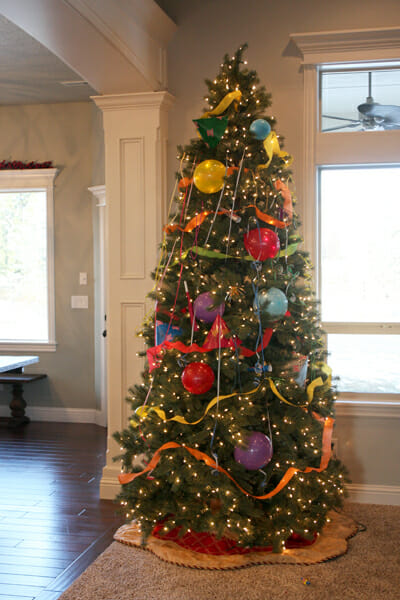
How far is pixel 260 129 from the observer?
3.02 m

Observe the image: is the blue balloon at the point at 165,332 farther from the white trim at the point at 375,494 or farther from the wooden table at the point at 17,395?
the wooden table at the point at 17,395

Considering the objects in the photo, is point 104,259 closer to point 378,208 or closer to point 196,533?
point 378,208

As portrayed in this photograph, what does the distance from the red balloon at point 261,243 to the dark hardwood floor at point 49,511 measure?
169 centimetres

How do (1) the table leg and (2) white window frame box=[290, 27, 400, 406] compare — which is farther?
(1) the table leg

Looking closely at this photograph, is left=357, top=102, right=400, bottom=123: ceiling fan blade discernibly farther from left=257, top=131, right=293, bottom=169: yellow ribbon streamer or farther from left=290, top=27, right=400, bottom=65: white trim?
left=257, top=131, right=293, bottom=169: yellow ribbon streamer

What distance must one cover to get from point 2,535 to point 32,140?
3910mm

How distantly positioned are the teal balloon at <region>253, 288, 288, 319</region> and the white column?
110cm

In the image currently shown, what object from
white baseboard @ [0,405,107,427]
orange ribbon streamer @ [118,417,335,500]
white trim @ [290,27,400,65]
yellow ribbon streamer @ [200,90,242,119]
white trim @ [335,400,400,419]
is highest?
white trim @ [290,27,400,65]

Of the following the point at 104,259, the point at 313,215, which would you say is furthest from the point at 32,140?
the point at 313,215

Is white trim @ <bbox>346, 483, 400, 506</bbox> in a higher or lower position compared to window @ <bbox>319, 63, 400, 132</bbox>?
lower

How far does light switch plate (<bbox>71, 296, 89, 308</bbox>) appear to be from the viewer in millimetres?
5855

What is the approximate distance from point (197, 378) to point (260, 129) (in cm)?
127

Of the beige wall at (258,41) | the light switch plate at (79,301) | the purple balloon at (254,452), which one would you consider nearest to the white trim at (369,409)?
the purple balloon at (254,452)

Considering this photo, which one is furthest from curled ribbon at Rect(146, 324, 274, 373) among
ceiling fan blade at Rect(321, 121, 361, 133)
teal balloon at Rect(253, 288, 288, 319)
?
ceiling fan blade at Rect(321, 121, 361, 133)
